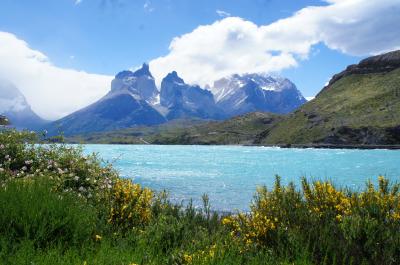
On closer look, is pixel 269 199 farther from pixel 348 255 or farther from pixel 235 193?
pixel 235 193

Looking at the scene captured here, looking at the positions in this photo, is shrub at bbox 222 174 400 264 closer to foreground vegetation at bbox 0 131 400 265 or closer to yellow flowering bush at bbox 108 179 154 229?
foreground vegetation at bbox 0 131 400 265

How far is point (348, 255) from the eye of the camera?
7492mm

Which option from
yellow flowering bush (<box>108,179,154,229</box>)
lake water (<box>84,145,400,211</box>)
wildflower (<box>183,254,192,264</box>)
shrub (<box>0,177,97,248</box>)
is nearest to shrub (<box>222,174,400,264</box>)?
lake water (<box>84,145,400,211</box>)

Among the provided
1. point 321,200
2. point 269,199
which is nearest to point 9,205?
point 269,199

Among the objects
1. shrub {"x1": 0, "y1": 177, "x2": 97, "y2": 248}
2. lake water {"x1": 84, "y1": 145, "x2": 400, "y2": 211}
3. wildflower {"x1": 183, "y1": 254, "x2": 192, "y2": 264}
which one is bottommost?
lake water {"x1": 84, "y1": 145, "x2": 400, "y2": 211}

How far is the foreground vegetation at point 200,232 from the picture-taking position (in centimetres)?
645

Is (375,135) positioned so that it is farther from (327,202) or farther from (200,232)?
(200,232)

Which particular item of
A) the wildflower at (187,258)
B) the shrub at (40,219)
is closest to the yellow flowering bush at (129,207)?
the shrub at (40,219)

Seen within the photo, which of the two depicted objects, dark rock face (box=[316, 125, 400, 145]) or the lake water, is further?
dark rock face (box=[316, 125, 400, 145])

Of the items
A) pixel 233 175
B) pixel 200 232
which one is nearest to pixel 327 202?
pixel 200 232

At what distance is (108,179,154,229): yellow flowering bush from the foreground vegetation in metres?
0.02

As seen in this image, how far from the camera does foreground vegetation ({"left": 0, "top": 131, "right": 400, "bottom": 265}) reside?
6.45m

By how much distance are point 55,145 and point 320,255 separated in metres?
13.2

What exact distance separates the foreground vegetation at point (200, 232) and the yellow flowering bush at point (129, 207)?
0.02m
